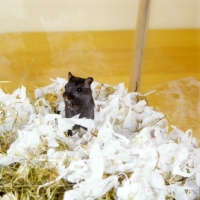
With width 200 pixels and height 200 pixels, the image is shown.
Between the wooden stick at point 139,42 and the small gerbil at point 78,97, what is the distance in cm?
38

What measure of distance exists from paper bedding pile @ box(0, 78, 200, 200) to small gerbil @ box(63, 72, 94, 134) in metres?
0.03

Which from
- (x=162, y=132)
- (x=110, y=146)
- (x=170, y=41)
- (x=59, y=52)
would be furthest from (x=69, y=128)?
(x=170, y=41)

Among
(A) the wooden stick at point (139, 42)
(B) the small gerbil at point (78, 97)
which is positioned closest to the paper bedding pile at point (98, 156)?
(B) the small gerbil at point (78, 97)

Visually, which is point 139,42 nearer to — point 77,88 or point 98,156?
point 77,88

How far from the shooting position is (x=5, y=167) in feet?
3.26

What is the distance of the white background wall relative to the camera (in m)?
1.41

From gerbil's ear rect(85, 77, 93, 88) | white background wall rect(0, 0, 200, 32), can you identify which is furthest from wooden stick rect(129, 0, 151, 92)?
gerbil's ear rect(85, 77, 93, 88)

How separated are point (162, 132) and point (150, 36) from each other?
0.43 meters

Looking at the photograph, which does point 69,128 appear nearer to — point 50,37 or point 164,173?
point 164,173

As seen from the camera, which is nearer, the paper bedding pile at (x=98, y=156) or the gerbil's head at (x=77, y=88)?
the paper bedding pile at (x=98, y=156)

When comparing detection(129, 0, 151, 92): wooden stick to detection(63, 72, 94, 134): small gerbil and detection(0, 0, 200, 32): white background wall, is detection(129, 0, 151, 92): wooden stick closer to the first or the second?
detection(0, 0, 200, 32): white background wall

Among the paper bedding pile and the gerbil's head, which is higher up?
the gerbil's head

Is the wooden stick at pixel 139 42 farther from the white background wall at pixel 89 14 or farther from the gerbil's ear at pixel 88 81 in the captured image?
the gerbil's ear at pixel 88 81

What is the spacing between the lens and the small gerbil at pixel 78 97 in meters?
1.13
